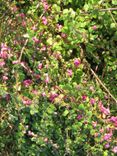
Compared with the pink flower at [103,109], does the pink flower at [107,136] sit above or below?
below

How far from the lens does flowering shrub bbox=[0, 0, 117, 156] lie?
1944mm

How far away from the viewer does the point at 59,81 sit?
2008 mm

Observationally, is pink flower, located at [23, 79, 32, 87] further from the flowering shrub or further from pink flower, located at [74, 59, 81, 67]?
pink flower, located at [74, 59, 81, 67]

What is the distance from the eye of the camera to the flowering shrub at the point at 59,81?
1.94 meters

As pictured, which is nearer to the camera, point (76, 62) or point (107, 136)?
point (107, 136)

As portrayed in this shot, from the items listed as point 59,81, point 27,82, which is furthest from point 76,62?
point 27,82

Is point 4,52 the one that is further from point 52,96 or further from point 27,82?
point 52,96

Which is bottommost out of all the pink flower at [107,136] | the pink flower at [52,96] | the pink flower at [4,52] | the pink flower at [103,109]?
the pink flower at [107,136]

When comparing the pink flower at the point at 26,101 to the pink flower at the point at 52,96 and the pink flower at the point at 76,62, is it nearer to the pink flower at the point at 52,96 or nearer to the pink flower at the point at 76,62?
the pink flower at the point at 52,96

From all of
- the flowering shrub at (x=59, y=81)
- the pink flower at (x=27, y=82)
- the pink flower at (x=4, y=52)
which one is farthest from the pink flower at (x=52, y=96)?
the pink flower at (x=4, y=52)

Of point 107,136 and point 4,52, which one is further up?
point 4,52

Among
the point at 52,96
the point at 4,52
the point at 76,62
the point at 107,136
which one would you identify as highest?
the point at 4,52

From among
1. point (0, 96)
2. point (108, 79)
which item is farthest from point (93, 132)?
point (0, 96)

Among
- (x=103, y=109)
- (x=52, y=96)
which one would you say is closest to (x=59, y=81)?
(x=52, y=96)
